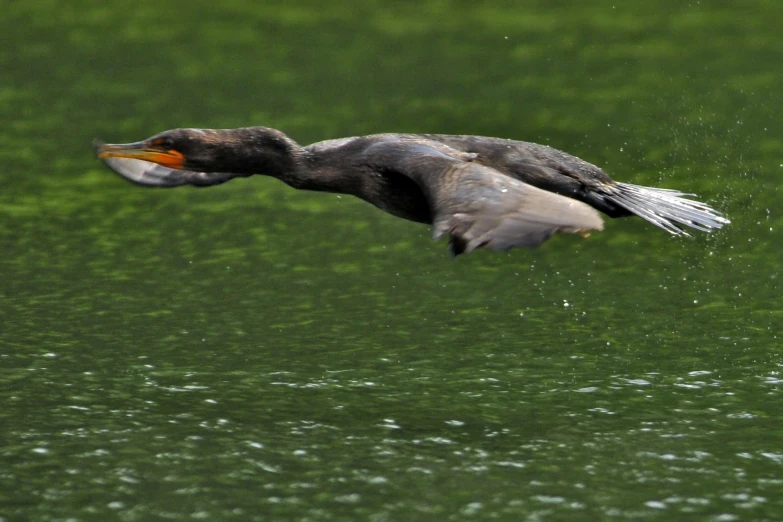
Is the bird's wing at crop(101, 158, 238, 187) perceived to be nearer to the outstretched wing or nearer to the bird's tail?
the outstretched wing

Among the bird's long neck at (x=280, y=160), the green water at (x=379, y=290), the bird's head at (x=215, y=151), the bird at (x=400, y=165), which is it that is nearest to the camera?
the green water at (x=379, y=290)

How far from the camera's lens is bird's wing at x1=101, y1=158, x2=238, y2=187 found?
46.0ft

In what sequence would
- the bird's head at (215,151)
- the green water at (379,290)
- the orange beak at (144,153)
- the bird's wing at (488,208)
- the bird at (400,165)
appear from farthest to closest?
1. the bird's head at (215,151)
2. the orange beak at (144,153)
3. the bird at (400,165)
4. the green water at (379,290)
5. the bird's wing at (488,208)

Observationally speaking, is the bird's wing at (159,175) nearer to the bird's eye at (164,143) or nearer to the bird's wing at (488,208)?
the bird's eye at (164,143)

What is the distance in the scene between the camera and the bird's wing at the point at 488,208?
34.4 feet

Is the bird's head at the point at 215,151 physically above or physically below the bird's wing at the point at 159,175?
above

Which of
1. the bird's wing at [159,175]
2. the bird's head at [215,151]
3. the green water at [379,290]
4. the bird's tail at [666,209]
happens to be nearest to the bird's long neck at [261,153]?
the bird's head at [215,151]

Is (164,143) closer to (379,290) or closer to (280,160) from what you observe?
(280,160)

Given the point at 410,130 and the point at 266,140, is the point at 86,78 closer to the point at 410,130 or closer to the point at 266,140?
the point at 410,130

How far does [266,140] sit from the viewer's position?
13117mm

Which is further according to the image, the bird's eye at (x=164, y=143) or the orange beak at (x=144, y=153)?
the bird's eye at (x=164, y=143)

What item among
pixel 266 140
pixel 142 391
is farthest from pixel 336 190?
pixel 142 391

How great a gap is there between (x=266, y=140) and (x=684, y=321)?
4192 mm

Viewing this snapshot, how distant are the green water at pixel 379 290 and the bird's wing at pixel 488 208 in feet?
5.11
